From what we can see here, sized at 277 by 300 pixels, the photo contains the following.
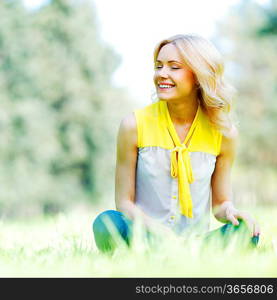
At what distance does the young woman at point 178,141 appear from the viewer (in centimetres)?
288

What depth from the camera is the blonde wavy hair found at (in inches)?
114

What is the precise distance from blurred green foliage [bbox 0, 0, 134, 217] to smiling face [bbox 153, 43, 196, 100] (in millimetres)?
13652

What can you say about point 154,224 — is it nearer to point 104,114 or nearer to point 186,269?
point 186,269

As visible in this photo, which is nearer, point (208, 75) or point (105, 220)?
point (105, 220)

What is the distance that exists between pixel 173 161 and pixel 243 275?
3.50 feet

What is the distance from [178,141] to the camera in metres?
2.94

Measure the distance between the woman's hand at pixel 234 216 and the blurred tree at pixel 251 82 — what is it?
55.4 feet

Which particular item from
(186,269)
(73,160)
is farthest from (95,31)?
(186,269)

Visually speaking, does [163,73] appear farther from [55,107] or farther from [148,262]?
[55,107]

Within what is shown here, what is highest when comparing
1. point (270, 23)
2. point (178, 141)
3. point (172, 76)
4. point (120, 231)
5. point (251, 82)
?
point (270, 23)

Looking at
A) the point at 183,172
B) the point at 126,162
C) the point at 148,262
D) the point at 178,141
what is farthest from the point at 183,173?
the point at 148,262

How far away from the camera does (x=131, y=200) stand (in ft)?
9.66

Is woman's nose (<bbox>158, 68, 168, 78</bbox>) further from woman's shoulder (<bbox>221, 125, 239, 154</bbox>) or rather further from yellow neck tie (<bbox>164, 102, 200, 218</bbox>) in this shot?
woman's shoulder (<bbox>221, 125, 239, 154</bbox>)

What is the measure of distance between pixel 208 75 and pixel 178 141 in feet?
1.36
